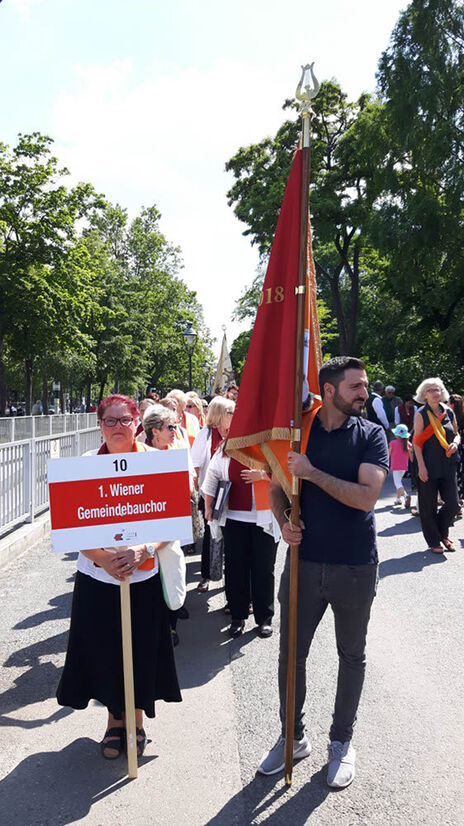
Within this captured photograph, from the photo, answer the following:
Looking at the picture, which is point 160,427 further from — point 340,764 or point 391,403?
point 391,403

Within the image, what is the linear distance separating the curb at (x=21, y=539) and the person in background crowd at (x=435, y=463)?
4756mm

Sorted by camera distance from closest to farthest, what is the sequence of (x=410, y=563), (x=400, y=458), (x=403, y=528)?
(x=410, y=563), (x=403, y=528), (x=400, y=458)

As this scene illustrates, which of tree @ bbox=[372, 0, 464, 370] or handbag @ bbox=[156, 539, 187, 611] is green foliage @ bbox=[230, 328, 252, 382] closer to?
tree @ bbox=[372, 0, 464, 370]

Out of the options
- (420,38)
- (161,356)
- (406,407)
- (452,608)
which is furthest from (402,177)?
(161,356)

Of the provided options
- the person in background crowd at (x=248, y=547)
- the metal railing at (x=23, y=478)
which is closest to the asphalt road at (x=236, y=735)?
the person in background crowd at (x=248, y=547)

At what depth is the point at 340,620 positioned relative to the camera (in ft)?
11.1

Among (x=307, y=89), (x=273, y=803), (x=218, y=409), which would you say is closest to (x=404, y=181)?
(x=218, y=409)

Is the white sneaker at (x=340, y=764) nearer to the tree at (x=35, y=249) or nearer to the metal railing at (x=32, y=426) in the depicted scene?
the metal railing at (x=32, y=426)

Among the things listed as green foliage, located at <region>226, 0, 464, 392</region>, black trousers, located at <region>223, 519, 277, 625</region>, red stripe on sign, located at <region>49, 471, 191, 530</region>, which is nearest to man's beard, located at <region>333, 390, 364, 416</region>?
red stripe on sign, located at <region>49, 471, 191, 530</region>

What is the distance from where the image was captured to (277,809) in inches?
124

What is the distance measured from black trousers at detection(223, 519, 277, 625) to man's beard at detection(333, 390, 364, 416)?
2.50m

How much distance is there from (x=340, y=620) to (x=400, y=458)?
887cm

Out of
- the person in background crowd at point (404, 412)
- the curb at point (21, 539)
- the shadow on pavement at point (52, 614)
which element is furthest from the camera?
the person in background crowd at point (404, 412)

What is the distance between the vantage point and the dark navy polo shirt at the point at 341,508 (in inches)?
129
